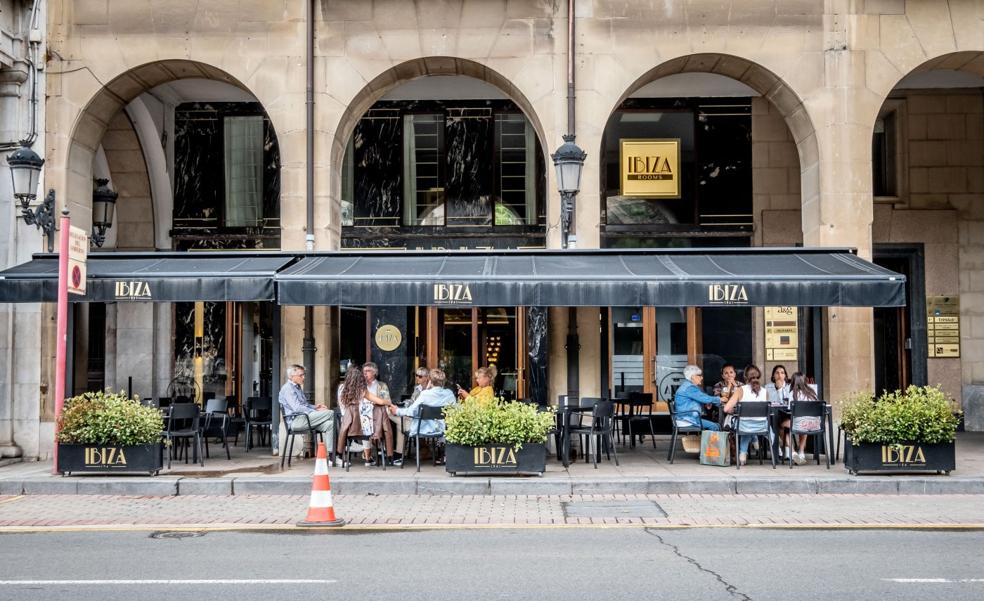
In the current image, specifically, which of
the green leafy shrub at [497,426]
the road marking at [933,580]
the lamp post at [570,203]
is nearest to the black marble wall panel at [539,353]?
the lamp post at [570,203]

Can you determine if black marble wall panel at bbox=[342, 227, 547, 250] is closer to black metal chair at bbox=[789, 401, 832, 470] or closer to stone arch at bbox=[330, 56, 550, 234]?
stone arch at bbox=[330, 56, 550, 234]

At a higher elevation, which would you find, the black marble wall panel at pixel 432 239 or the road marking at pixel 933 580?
the black marble wall panel at pixel 432 239

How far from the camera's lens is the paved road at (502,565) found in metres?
6.43

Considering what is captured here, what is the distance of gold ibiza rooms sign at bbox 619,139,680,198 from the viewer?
18266mm

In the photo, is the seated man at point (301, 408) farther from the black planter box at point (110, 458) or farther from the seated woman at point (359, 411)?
the black planter box at point (110, 458)

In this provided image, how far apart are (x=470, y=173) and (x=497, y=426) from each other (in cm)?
770

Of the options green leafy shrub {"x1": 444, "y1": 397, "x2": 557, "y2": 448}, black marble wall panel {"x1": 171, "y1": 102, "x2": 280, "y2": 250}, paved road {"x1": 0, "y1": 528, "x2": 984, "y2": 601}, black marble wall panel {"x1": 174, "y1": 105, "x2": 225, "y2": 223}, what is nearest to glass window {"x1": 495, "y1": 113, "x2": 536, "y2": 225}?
black marble wall panel {"x1": 171, "y1": 102, "x2": 280, "y2": 250}

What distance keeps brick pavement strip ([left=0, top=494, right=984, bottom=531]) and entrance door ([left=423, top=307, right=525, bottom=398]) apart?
717cm

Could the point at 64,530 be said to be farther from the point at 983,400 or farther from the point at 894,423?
the point at 983,400

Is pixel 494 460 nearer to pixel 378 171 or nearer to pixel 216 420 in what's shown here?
pixel 216 420

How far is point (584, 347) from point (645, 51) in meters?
4.58

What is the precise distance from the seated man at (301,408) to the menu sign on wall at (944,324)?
11.4 m

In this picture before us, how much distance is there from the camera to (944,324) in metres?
18.2

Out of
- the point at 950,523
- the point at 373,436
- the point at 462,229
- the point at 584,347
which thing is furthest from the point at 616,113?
the point at 950,523
